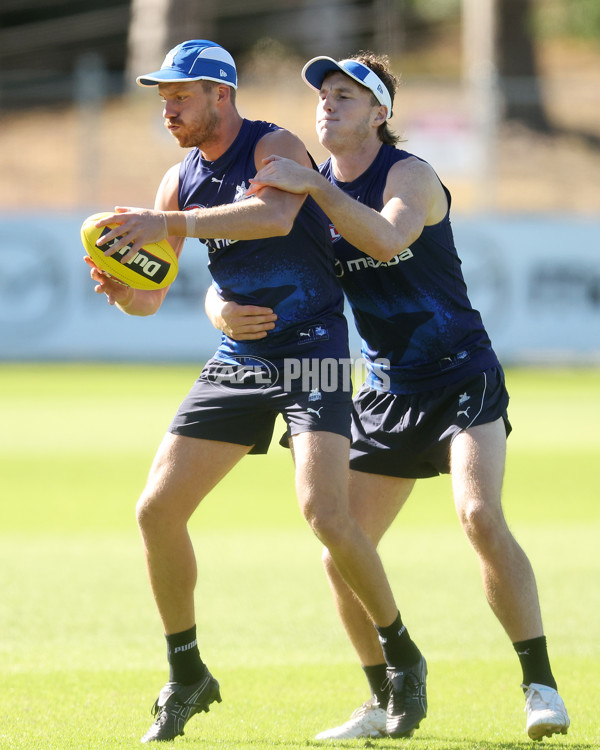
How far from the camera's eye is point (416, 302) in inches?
222

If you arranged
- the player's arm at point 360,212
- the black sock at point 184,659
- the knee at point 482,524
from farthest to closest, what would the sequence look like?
the black sock at point 184,659
the knee at point 482,524
the player's arm at point 360,212

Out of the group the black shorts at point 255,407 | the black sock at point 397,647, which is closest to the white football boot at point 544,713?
the black sock at point 397,647

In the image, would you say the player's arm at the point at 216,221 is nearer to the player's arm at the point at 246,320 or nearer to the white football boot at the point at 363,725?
the player's arm at the point at 246,320

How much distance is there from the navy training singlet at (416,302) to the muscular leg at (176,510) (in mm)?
862

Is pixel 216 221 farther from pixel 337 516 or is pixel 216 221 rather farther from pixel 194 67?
pixel 337 516

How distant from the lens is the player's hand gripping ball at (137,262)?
5211 millimetres

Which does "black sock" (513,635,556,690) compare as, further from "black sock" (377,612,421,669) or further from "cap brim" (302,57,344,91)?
"cap brim" (302,57,344,91)

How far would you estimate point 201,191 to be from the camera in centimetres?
564

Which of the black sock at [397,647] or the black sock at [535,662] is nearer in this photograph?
the black sock at [535,662]

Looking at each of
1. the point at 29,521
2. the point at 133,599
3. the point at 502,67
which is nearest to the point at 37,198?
the point at 502,67

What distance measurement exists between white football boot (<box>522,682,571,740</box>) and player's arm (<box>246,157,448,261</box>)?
6.23 ft

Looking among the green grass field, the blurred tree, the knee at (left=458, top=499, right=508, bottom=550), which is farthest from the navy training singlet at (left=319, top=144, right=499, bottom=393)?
the blurred tree

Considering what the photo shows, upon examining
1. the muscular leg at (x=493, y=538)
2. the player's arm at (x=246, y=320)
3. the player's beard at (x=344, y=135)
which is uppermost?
the player's beard at (x=344, y=135)

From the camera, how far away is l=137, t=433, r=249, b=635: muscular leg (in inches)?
212
